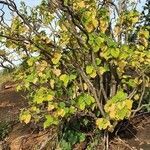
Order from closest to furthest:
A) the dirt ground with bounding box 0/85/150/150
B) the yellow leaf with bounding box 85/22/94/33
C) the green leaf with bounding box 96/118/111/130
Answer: the yellow leaf with bounding box 85/22/94/33, the green leaf with bounding box 96/118/111/130, the dirt ground with bounding box 0/85/150/150

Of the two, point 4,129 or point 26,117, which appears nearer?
point 26,117

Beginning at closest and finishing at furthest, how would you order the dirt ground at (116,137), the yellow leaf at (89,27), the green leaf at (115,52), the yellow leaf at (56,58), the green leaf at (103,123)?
the green leaf at (115,52), the yellow leaf at (89,27), the yellow leaf at (56,58), the green leaf at (103,123), the dirt ground at (116,137)

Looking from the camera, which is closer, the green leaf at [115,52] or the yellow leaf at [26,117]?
the green leaf at [115,52]

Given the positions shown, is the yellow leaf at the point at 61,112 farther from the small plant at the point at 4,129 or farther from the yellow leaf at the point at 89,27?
the small plant at the point at 4,129

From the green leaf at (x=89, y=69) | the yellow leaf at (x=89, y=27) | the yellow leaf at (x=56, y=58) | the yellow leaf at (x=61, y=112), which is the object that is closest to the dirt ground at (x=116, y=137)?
the yellow leaf at (x=61, y=112)

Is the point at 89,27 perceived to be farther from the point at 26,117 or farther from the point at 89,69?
the point at 26,117

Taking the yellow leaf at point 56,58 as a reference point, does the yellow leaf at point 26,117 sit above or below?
below

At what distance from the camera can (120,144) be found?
785 centimetres

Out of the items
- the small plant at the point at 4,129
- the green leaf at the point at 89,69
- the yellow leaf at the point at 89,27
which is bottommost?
the small plant at the point at 4,129

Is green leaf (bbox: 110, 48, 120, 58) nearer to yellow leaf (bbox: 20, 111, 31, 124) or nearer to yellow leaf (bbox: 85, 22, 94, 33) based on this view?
yellow leaf (bbox: 85, 22, 94, 33)

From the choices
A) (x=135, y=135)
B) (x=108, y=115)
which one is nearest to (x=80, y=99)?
(x=108, y=115)

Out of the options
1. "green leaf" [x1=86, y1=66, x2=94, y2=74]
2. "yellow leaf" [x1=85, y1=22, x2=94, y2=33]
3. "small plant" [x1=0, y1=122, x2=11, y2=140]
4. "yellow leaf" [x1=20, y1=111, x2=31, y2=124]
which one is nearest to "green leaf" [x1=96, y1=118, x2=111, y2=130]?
"green leaf" [x1=86, y1=66, x2=94, y2=74]

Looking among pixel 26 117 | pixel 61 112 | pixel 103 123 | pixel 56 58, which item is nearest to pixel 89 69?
pixel 56 58

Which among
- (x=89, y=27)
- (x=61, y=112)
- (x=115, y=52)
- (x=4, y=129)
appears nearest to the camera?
(x=115, y=52)
